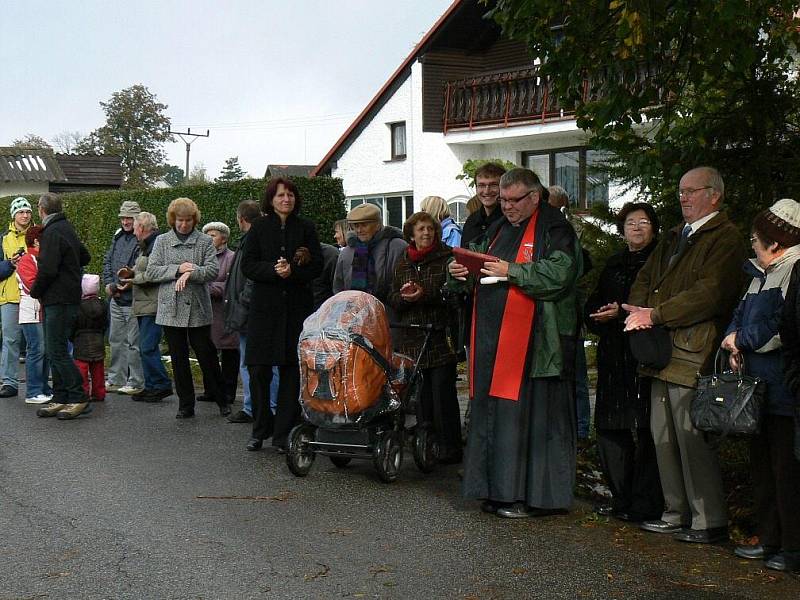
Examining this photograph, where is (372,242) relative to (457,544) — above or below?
above

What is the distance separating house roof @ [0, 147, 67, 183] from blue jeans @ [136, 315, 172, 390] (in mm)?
38728

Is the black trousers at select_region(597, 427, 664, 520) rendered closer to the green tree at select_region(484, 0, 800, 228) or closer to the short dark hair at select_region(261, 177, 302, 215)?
the green tree at select_region(484, 0, 800, 228)

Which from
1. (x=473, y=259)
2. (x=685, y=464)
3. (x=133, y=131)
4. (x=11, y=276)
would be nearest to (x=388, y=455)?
(x=473, y=259)

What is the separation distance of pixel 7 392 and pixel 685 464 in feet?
30.2

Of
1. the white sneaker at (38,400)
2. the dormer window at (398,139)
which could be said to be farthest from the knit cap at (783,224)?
the dormer window at (398,139)

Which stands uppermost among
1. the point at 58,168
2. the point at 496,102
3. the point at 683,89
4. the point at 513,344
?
the point at 496,102

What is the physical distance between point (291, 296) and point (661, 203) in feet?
10.4

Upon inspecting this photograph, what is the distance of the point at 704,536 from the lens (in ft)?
22.6

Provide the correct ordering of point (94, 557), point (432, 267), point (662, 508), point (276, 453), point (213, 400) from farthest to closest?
point (213, 400) → point (276, 453) → point (432, 267) → point (662, 508) → point (94, 557)

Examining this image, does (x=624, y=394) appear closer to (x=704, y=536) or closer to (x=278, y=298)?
(x=704, y=536)

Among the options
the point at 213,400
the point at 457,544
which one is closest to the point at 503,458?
the point at 457,544

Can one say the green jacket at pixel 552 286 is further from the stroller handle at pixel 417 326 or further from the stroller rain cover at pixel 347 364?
the stroller handle at pixel 417 326

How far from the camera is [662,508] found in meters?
7.40

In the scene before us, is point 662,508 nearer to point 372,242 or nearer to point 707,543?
point 707,543
